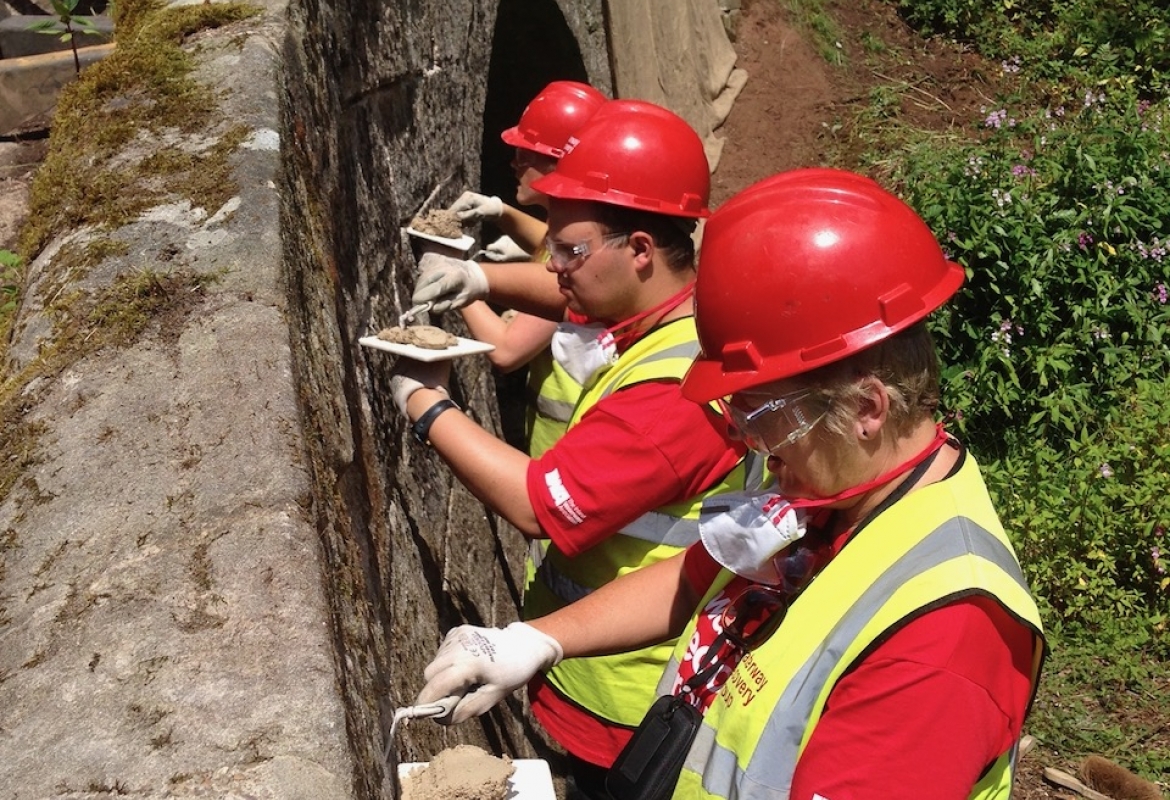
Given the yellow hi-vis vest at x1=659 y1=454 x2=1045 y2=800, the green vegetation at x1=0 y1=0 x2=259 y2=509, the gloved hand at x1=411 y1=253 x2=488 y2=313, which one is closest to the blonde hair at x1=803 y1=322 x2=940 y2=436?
the yellow hi-vis vest at x1=659 y1=454 x2=1045 y2=800

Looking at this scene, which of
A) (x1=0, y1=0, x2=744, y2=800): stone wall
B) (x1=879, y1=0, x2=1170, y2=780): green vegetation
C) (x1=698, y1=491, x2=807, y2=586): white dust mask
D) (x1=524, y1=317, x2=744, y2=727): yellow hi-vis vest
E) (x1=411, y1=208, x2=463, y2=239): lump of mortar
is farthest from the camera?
(x1=879, y1=0, x2=1170, y2=780): green vegetation

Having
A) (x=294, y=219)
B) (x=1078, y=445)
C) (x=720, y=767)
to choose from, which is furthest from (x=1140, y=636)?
(x=294, y=219)

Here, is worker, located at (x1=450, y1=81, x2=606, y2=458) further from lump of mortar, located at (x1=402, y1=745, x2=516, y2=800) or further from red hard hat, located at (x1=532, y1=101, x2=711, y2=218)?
lump of mortar, located at (x1=402, y1=745, x2=516, y2=800)

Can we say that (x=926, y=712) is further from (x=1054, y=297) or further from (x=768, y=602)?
(x=1054, y=297)

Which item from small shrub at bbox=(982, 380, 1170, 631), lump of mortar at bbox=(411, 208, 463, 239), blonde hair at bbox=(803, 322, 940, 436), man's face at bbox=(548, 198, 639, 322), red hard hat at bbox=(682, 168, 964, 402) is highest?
red hard hat at bbox=(682, 168, 964, 402)

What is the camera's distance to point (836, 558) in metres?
1.62

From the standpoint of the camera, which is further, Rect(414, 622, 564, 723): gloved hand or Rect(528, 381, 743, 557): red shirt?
Rect(528, 381, 743, 557): red shirt

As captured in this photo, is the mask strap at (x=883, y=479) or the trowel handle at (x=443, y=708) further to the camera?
the trowel handle at (x=443, y=708)

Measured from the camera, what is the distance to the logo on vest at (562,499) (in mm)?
2197

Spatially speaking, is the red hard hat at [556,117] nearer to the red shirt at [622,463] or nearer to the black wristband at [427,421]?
the black wristband at [427,421]

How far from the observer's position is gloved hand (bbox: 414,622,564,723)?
183 cm

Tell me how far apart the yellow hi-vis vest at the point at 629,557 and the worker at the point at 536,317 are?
0.31 metres

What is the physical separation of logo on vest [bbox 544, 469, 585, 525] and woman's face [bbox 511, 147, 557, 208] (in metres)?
1.35

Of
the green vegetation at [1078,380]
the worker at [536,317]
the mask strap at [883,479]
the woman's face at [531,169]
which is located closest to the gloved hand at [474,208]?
the worker at [536,317]
